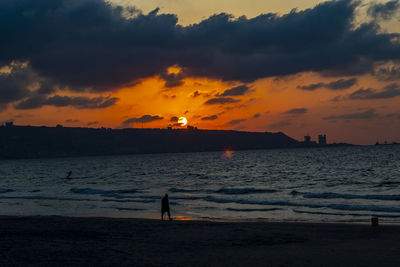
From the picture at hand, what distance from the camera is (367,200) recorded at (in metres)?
39.8

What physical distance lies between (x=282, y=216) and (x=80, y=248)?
17612 millimetres

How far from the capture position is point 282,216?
3131 cm

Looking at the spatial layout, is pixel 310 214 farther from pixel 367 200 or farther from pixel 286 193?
pixel 286 193

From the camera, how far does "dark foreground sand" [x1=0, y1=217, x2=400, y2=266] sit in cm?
1535

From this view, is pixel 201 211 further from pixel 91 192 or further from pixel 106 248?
pixel 91 192

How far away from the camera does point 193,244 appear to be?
19.0m

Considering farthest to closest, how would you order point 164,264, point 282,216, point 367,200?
point 367,200
point 282,216
point 164,264

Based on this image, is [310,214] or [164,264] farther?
[310,214]

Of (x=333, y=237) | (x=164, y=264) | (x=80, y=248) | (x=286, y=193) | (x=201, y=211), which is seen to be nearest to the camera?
(x=164, y=264)

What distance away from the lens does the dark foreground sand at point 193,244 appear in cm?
1535

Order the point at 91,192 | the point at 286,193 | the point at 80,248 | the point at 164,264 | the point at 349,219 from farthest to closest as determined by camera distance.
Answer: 1. the point at 91,192
2. the point at 286,193
3. the point at 349,219
4. the point at 80,248
5. the point at 164,264

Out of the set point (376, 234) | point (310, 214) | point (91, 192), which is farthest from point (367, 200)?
point (91, 192)

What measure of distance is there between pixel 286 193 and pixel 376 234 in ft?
92.8

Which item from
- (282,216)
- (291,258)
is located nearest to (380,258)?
(291,258)
